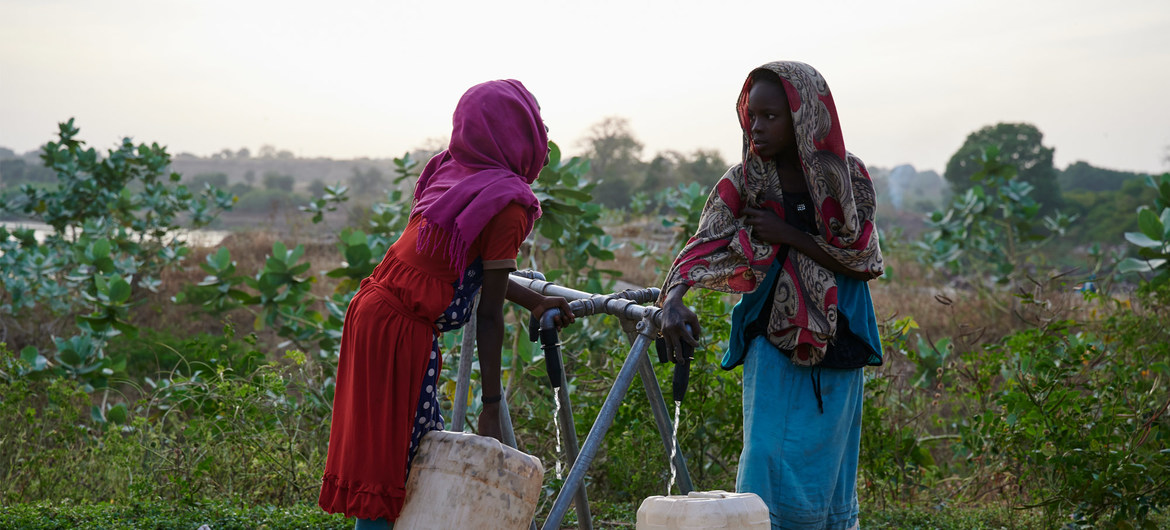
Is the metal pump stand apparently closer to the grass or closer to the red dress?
the red dress

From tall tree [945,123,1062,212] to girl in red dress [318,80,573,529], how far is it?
18077 mm

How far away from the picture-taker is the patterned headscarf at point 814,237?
7.84 feet

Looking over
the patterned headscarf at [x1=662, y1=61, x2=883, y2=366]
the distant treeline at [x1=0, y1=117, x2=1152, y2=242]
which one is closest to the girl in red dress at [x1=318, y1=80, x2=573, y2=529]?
the patterned headscarf at [x1=662, y1=61, x2=883, y2=366]

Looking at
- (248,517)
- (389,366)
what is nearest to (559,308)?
(389,366)

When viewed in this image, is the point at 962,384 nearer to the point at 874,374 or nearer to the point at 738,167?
the point at 874,374

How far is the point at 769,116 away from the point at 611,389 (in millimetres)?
790

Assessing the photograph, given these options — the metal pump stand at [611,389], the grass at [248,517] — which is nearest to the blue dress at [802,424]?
the metal pump stand at [611,389]

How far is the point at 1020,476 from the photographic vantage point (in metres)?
3.72

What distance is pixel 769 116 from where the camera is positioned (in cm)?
240

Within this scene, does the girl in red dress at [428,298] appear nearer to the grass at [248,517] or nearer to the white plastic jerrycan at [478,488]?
the white plastic jerrycan at [478,488]

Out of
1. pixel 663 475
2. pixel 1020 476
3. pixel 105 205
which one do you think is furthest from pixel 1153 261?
pixel 105 205

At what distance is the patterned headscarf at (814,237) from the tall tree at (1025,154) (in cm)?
1752

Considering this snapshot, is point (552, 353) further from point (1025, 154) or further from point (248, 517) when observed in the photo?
point (1025, 154)

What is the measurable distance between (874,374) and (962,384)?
15.2 inches
